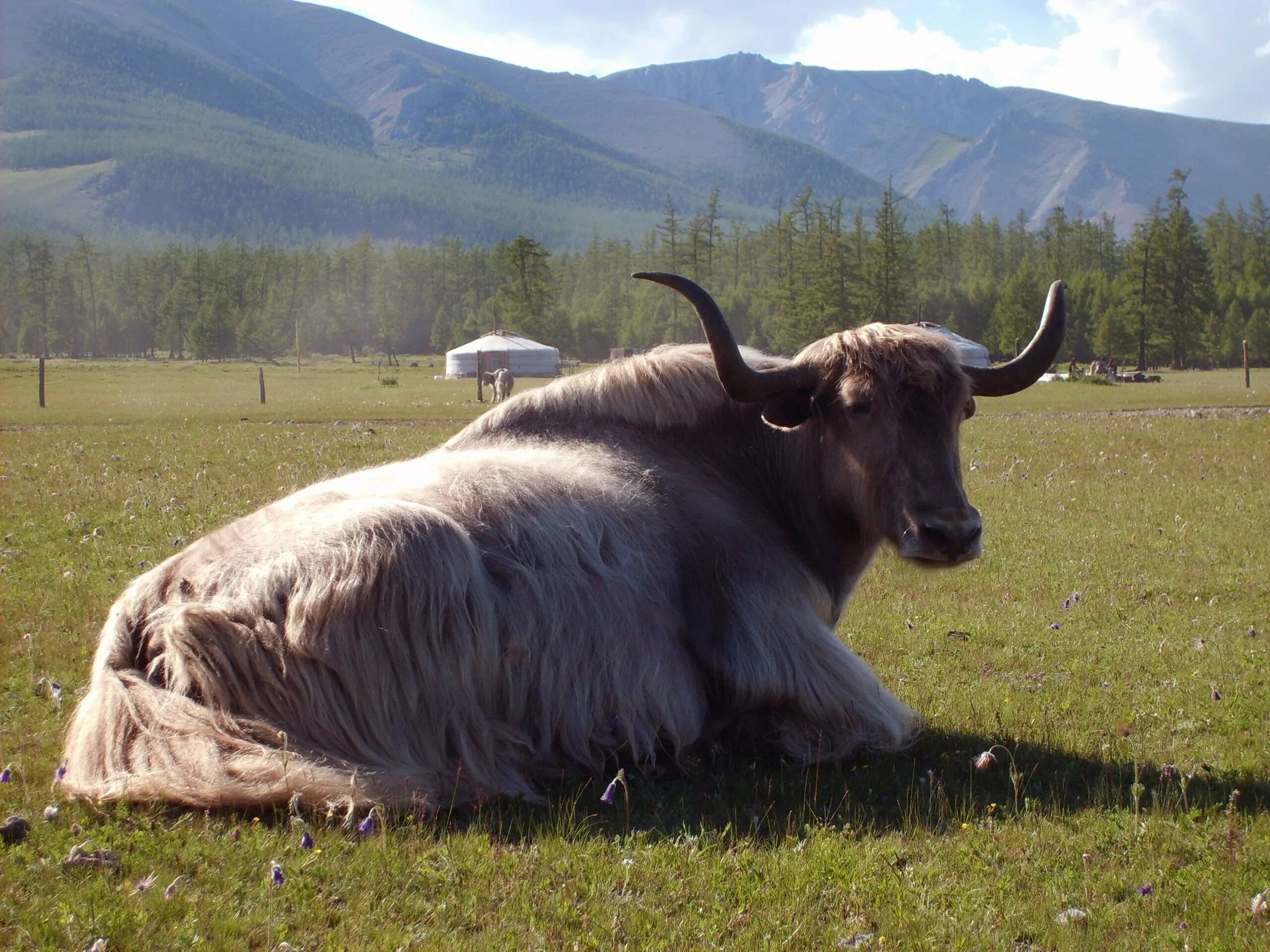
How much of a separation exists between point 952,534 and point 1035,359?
6.89 ft

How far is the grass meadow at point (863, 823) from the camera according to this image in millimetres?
3848

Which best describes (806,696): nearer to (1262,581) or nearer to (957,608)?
(957,608)

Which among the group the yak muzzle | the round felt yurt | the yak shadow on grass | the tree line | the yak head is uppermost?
the tree line

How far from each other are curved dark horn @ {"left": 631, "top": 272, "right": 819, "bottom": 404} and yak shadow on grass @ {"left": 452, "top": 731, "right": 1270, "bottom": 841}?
7.05 ft

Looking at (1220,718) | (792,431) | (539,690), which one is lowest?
(1220,718)

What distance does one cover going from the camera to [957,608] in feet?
31.0

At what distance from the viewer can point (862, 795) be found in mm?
5320

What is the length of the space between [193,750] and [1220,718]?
18.6 feet

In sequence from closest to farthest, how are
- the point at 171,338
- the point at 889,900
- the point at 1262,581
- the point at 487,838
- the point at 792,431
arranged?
the point at 889,900 → the point at 487,838 → the point at 792,431 → the point at 1262,581 → the point at 171,338

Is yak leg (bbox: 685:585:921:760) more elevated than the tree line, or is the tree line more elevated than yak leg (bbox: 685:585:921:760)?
the tree line

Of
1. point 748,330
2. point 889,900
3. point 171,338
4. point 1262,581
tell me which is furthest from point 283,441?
point 171,338

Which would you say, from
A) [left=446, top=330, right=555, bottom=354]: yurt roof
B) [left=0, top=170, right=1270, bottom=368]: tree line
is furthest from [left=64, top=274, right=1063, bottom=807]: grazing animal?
[left=0, top=170, right=1270, bottom=368]: tree line

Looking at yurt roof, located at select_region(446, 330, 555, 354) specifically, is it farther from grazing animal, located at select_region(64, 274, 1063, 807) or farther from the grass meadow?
grazing animal, located at select_region(64, 274, 1063, 807)

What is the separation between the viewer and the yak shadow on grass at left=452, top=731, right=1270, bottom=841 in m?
4.84
